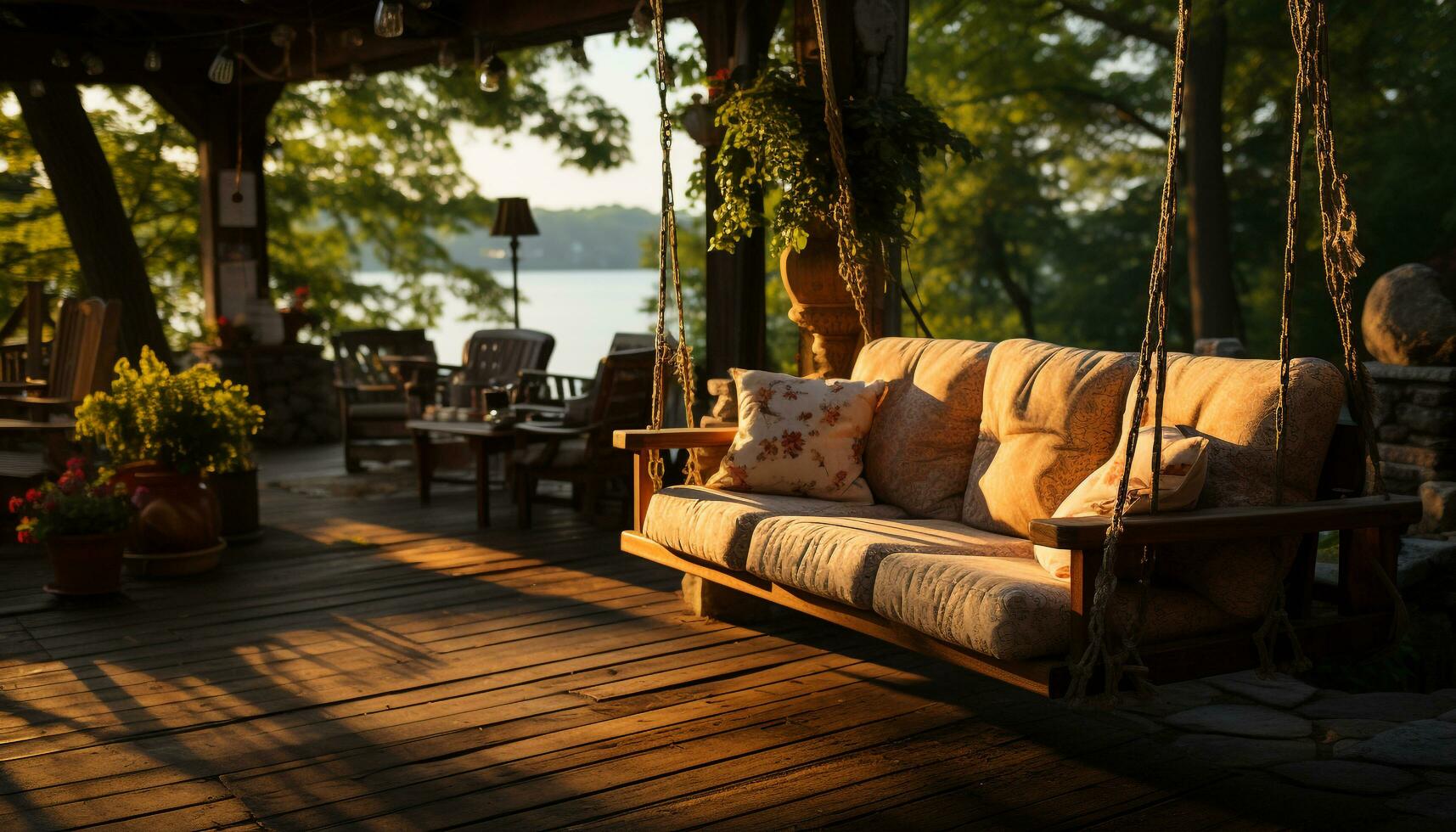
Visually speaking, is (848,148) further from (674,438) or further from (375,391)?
(375,391)

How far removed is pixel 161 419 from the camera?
5.06 m

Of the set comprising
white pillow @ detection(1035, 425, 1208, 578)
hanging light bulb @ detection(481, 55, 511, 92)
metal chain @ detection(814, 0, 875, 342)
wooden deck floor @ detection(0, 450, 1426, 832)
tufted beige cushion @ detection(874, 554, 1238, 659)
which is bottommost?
wooden deck floor @ detection(0, 450, 1426, 832)

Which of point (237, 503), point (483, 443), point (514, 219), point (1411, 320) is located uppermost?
point (514, 219)

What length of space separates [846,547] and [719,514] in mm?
628

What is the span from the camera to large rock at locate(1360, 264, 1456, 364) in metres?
5.80

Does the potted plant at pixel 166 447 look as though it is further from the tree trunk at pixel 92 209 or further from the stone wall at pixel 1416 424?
the stone wall at pixel 1416 424

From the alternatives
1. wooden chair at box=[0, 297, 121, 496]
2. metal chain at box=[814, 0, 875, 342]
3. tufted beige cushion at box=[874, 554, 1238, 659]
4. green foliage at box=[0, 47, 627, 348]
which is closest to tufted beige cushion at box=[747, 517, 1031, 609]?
tufted beige cushion at box=[874, 554, 1238, 659]

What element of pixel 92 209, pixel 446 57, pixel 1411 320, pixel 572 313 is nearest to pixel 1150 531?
pixel 1411 320

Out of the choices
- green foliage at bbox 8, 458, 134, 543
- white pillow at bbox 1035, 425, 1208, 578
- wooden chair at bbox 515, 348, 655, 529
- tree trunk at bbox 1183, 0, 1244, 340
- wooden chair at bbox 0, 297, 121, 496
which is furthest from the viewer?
tree trunk at bbox 1183, 0, 1244, 340

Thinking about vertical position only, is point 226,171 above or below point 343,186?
below

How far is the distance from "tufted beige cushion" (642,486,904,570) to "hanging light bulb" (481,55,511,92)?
352 cm

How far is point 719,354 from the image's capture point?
678 centimetres

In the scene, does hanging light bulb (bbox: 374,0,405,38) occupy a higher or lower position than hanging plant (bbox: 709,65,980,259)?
higher

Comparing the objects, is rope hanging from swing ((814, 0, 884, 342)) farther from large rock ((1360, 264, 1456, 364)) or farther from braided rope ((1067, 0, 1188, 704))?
large rock ((1360, 264, 1456, 364))
